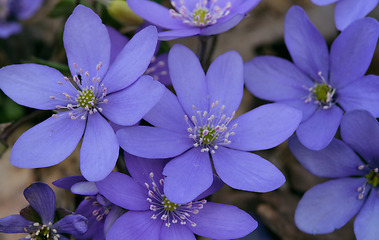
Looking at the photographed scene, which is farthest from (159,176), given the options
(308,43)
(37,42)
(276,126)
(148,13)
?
(37,42)

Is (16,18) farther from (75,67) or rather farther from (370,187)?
(370,187)

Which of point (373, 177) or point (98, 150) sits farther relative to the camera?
point (373, 177)

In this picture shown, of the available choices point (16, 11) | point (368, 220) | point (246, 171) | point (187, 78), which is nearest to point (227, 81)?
point (187, 78)

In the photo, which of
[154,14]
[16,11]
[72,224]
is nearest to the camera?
[72,224]

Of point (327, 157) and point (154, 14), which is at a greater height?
point (154, 14)

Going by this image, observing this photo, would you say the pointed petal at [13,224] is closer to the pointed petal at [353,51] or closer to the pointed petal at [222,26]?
→ the pointed petal at [222,26]

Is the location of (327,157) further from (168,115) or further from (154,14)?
(154,14)

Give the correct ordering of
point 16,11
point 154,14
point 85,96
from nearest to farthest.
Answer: point 85,96, point 154,14, point 16,11
